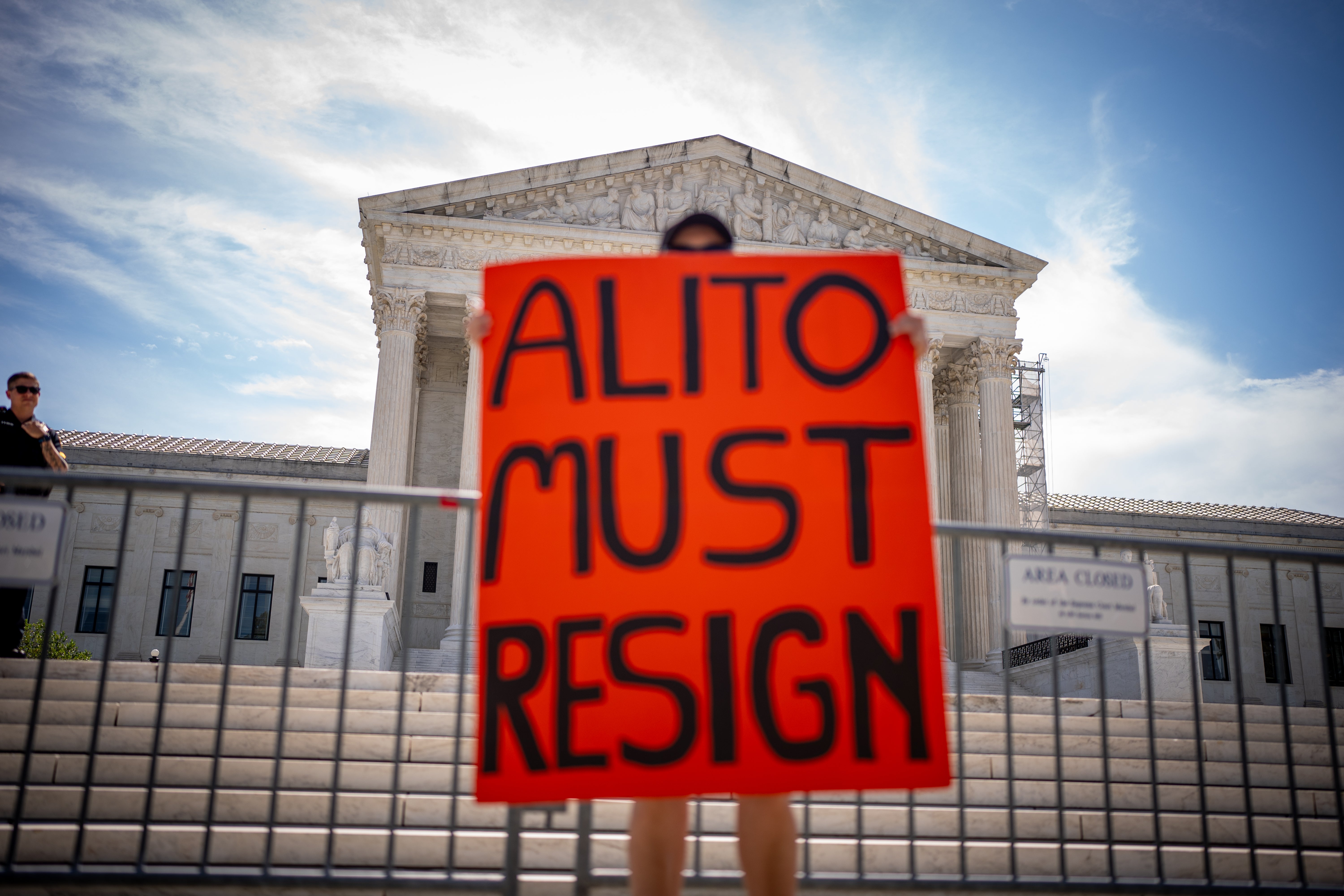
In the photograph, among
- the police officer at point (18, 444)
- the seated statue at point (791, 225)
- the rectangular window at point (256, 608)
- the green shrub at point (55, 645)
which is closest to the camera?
the police officer at point (18, 444)

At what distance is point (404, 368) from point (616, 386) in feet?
67.7

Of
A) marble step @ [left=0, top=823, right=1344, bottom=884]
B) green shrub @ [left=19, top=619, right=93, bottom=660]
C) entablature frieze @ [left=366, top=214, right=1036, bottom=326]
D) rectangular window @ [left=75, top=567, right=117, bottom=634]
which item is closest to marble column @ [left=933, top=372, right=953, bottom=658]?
entablature frieze @ [left=366, top=214, right=1036, bottom=326]

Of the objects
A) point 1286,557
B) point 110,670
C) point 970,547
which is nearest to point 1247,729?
point 1286,557

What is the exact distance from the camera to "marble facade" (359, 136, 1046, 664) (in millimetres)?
23406

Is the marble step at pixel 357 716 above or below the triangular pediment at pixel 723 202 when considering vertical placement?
below

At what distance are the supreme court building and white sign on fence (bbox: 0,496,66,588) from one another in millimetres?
14593

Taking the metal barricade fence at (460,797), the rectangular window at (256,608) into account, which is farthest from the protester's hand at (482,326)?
→ the rectangular window at (256,608)

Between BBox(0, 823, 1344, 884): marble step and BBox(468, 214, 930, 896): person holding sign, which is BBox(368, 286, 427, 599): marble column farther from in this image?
BBox(468, 214, 930, 896): person holding sign

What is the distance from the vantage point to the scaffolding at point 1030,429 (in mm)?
37781

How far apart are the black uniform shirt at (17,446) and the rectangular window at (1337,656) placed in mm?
39570

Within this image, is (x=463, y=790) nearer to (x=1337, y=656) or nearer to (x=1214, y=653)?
(x=1214, y=653)

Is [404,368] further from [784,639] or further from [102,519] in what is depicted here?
[784,639]

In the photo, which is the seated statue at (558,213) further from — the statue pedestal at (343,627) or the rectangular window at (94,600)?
the rectangular window at (94,600)

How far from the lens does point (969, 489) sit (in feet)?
87.1
